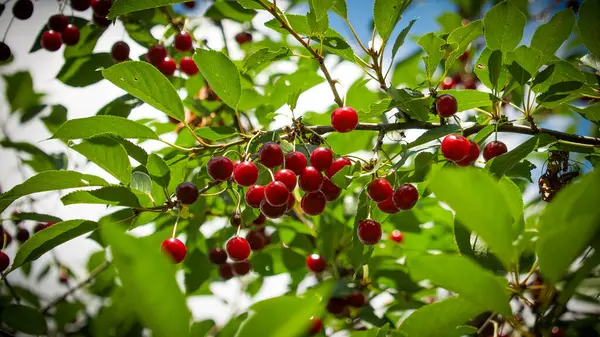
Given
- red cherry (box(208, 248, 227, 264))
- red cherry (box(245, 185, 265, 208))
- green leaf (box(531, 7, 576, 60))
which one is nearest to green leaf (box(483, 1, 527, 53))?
green leaf (box(531, 7, 576, 60))

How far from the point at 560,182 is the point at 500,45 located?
1.49 feet

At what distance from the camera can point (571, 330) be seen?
0.82 meters

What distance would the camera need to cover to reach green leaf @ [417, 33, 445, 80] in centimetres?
129

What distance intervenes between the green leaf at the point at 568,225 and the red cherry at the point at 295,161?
787 mm

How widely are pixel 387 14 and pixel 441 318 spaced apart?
87cm

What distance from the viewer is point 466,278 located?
21.9 inches

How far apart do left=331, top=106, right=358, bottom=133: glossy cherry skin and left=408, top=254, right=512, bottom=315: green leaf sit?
0.76 m

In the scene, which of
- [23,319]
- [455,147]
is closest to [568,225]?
[455,147]

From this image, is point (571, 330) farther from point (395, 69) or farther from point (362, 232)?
point (395, 69)

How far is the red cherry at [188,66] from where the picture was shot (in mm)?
2289

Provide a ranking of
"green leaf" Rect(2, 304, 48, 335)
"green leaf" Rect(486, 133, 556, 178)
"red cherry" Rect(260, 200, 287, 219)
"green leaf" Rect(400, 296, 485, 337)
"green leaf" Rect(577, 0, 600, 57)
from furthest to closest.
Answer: "green leaf" Rect(2, 304, 48, 335), "red cherry" Rect(260, 200, 287, 219), "green leaf" Rect(577, 0, 600, 57), "green leaf" Rect(486, 133, 556, 178), "green leaf" Rect(400, 296, 485, 337)

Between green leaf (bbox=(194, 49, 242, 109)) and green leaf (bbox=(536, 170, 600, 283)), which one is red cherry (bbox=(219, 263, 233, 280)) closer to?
green leaf (bbox=(194, 49, 242, 109))

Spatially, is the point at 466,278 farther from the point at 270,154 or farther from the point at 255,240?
the point at 255,240

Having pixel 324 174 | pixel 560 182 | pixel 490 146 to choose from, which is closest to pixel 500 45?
pixel 490 146
